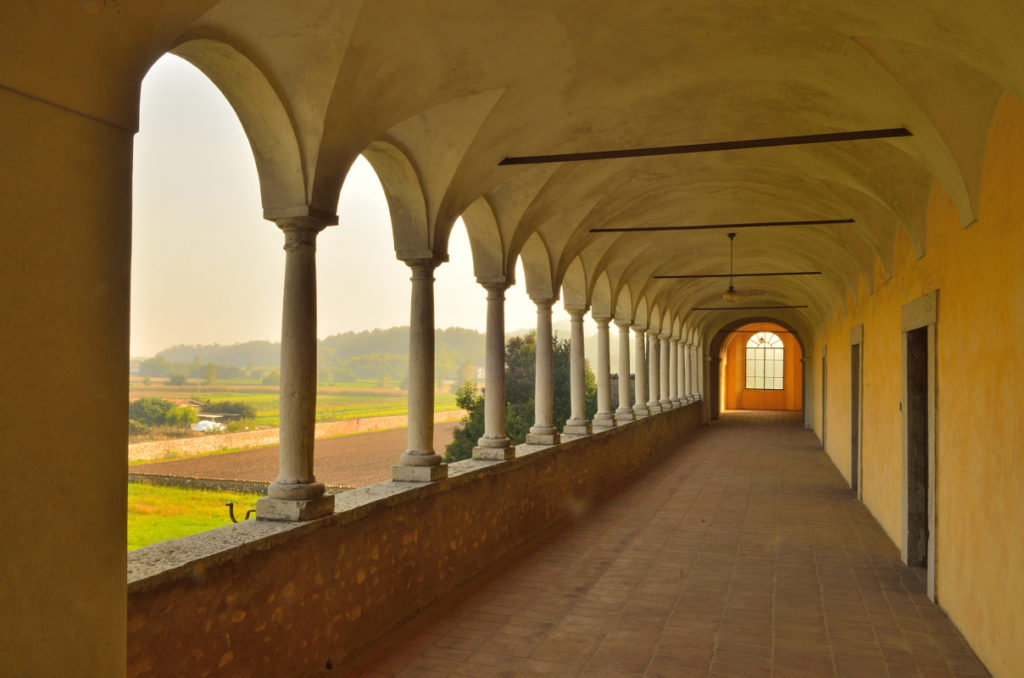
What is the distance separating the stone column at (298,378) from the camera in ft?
15.5

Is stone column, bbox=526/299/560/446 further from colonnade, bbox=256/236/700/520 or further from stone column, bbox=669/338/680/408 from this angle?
stone column, bbox=669/338/680/408

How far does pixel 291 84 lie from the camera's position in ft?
15.3

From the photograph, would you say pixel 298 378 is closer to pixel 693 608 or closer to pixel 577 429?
pixel 693 608

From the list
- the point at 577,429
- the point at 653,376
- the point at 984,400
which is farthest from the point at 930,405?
the point at 653,376

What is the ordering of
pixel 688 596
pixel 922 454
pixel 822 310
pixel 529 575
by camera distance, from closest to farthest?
pixel 688 596
pixel 529 575
pixel 922 454
pixel 822 310

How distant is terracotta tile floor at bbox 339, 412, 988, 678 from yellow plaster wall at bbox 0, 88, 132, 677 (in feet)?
7.62

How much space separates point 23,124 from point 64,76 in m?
0.23

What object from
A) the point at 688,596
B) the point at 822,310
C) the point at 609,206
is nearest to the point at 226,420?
the point at 822,310

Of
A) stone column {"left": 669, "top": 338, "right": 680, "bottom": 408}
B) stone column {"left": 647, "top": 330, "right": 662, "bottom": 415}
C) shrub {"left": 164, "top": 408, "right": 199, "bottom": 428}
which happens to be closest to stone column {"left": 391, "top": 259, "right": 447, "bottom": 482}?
stone column {"left": 647, "top": 330, "right": 662, "bottom": 415}

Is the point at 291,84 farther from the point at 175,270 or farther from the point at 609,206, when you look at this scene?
the point at 175,270

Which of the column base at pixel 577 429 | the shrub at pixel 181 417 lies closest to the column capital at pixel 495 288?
the column base at pixel 577 429

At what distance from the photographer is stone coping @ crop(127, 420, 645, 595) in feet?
11.5

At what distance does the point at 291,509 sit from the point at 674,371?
18.9m

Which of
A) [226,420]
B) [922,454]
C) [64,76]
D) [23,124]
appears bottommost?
[226,420]
